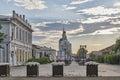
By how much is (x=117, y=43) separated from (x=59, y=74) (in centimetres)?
6575

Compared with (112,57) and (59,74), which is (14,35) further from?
(59,74)

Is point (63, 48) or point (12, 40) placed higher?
point (12, 40)

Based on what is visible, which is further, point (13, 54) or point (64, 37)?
point (64, 37)

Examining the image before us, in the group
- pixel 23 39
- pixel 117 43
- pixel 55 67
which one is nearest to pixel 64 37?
pixel 117 43

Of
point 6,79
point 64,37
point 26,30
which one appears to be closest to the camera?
point 6,79

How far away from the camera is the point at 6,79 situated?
23.0 meters

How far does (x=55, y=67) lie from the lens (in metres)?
26.4

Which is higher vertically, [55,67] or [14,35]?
[14,35]

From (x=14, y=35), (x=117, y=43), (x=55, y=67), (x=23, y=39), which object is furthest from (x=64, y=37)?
(x=55, y=67)

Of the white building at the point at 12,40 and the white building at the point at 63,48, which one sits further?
the white building at the point at 63,48

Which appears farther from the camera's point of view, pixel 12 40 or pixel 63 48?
pixel 63 48

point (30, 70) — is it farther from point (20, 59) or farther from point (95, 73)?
point (20, 59)

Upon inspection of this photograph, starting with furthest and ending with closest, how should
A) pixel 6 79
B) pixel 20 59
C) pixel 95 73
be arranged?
pixel 20 59, pixel 95 73, pixel 6 79

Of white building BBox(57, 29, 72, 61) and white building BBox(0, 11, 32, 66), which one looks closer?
white building BBox(0, 11, 32, 66)
